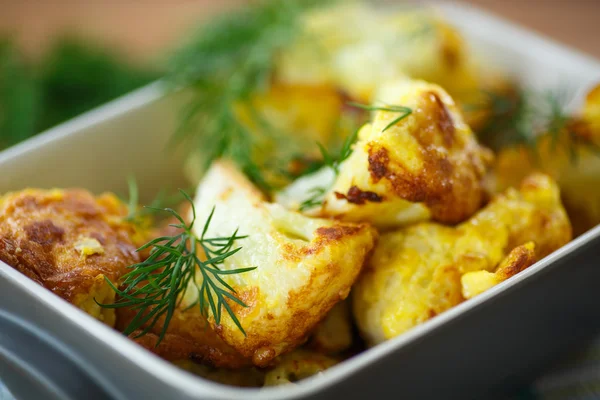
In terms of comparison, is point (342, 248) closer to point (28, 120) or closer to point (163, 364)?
point (163, 364)

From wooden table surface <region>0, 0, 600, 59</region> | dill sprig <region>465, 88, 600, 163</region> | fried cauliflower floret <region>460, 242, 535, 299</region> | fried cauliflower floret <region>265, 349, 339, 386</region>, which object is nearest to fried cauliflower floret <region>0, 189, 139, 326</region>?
fried cauliflower floret <region>265, 349, 339, 386</region>

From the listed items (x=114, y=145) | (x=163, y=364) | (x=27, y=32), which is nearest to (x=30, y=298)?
(x=163, y=364)

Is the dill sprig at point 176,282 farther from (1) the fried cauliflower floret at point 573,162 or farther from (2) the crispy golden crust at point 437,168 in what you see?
(1) the fried cauliflower floret at point 573,162

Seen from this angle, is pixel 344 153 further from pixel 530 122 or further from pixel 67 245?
pixel 530 122

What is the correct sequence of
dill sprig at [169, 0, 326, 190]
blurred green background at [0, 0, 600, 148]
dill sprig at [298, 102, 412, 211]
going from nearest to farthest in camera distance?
dill sprig at [298, 102, 412, 211]
dill sprig at [169, 0, 326, 190]
blurred green background at [0, 0, 600, 148]

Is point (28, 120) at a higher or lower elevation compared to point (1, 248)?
lower

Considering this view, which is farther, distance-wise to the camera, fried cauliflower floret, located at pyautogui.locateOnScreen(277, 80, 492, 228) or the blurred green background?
the blurred green background

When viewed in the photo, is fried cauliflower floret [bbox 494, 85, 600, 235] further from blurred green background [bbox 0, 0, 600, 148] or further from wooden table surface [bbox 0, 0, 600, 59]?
wooden table surface [bbox 0, 0, 600, 59]
